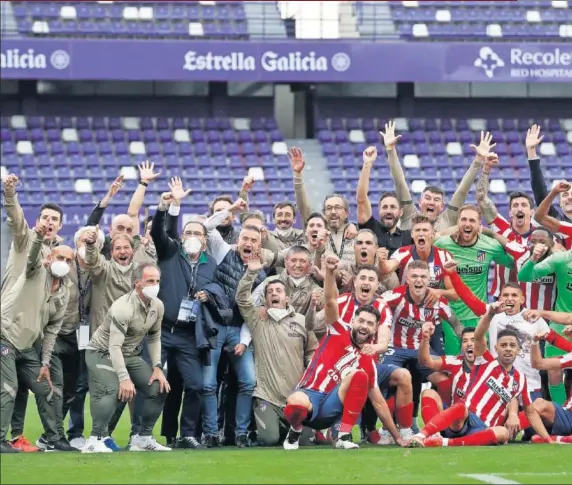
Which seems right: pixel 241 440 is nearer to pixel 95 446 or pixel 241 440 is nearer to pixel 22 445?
pixel 95 446

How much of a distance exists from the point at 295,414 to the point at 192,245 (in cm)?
157

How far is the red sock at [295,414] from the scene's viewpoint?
10.1 metres

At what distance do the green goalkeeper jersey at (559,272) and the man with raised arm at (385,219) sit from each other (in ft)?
3.53

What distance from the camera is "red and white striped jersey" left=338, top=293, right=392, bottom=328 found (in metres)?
10.4

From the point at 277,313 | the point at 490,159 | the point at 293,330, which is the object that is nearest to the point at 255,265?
the point at 277,313

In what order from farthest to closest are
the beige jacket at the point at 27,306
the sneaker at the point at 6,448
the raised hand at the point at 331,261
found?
the beige jacket at the point at 27,306 < the sneaker at the point at 6,448 < the raised hand at the point at 331,261

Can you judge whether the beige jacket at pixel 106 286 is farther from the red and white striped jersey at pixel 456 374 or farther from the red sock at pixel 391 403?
the red and white striped jersey at pixel 456 374

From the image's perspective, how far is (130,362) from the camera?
10.3 metres

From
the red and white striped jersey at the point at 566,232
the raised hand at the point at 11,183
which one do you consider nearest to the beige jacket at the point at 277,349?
the raised hand at the point at 11,183

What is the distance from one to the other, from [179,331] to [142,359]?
1.54 ft

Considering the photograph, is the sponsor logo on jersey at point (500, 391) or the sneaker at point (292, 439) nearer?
the sneaker at point (292, 439)

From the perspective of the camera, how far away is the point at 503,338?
411 inches

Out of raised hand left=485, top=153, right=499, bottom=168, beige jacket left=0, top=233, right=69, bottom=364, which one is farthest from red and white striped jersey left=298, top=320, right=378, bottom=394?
raised hand left=485, top=153, right=499, bottom=168

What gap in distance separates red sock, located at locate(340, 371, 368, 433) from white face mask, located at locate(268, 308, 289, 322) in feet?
3.17
